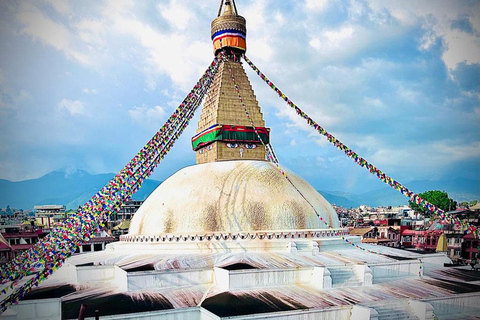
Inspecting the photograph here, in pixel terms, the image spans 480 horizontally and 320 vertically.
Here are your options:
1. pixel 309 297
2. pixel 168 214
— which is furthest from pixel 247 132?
pixel 309 297

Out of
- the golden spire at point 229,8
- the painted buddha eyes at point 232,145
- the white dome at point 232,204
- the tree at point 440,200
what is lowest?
the tree at point 440,200

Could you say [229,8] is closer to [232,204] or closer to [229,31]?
[229,31]

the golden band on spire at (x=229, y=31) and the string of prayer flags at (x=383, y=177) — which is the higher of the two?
the golden band on spire at (x=229, y=31)

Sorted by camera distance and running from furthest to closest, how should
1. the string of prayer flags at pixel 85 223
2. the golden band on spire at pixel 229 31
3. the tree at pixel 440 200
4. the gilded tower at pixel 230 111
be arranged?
1. the tree at pixel 440 200
2. the golden band on spire at pixel 229 31
3. the gilded tower at pixel 230 111
4. the string of prayer flags at pixel 85 223

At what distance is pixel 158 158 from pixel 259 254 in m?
4.39

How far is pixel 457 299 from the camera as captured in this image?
7.46m

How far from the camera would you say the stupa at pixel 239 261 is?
676cm

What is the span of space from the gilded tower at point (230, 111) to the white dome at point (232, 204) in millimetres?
945

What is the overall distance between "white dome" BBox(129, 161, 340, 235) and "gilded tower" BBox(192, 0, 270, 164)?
94cm

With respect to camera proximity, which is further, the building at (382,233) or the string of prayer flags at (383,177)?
the building at (382,233)

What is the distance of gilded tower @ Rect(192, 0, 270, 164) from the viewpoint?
38.2 ft

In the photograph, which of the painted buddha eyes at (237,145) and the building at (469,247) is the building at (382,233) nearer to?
the building at (469,247)

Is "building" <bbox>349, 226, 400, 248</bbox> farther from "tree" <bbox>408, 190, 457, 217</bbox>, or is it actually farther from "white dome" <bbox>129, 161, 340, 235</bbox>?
"white dome" <bbox>129, 161, 340, 235</bbox>

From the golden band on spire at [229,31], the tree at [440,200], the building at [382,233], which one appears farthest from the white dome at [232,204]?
the tree at [440,200]
